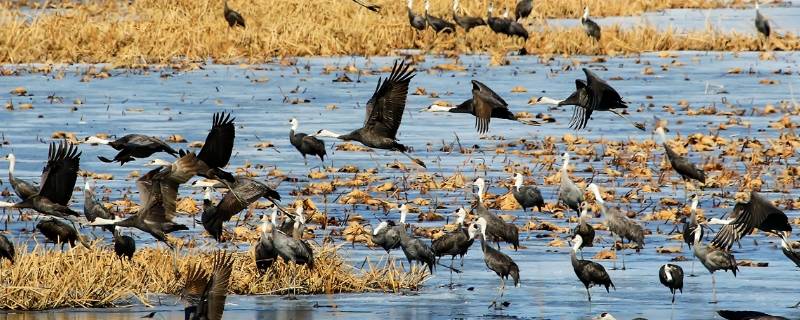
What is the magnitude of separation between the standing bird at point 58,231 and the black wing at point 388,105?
2.72 meters

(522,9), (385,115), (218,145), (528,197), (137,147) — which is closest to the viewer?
(218,145)

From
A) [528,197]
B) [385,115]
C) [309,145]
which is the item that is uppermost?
[385,115]

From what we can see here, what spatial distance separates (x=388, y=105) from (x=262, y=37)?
1934cm

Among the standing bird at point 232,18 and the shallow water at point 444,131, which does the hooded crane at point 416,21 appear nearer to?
the shallow water at point 444,131

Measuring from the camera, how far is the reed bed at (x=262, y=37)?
33969mm

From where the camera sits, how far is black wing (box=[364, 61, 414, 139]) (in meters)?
15.4

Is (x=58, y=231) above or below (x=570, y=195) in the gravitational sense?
above

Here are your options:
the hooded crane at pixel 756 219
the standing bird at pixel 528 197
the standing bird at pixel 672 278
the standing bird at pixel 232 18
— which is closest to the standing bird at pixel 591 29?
the standing bird at pixel 232 18

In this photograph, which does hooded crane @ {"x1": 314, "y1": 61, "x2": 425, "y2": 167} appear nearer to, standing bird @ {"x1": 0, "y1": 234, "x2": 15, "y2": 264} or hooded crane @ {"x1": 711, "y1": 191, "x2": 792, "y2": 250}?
hooded crane @ {"x1": 711, "y1": 191, "x2": 792, "y2": 250}

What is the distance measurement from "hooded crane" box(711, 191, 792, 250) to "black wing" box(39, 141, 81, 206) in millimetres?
4916

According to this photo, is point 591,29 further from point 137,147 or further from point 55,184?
point 55,184

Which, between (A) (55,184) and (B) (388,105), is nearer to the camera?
(A) (55,184)

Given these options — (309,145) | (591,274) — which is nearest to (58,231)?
(591,274)

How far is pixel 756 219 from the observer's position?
1380 cm
